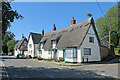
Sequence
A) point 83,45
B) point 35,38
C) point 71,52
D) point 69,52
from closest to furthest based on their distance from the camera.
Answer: point 83,45
point 71,52
point 69,52
point 35,38

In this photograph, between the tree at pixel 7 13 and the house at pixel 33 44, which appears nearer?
the tree at pixel 7 13

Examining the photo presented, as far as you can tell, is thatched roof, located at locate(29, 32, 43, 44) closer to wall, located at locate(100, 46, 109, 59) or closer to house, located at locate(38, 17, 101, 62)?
house, located at locate(38, 17, 101, 62)

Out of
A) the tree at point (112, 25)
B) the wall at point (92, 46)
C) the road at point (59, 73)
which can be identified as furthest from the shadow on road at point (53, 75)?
the tree at point (112, 25)

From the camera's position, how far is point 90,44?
23203 millimetres

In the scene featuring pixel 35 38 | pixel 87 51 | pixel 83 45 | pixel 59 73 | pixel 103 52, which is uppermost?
pixel 35 38

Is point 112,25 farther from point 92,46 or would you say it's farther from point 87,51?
point 87,51

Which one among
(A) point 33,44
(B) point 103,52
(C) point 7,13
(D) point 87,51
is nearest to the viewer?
(C) point 7,13

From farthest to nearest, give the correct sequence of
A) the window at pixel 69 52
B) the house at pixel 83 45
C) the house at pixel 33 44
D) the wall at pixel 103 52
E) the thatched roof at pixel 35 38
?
the thatched roof at pixel 35 38 → the house at pixel 33 44 → the wall at pixel 103 52 → the window at pixel 69 52 → the house at pixel 83 45

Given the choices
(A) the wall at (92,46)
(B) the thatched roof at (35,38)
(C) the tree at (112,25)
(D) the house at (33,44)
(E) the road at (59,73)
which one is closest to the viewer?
(E) the road at (59,73)

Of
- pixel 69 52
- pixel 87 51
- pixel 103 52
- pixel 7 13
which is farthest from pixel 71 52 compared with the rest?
pixel 7 13

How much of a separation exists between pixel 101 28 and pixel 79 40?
99.9ft

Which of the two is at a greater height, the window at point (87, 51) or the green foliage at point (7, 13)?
the green foliage at point (7, 13)

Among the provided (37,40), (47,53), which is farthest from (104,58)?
(37,40)

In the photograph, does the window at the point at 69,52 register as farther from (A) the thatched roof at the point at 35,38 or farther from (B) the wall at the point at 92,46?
(A) the thatched roof at the point at 35,38
